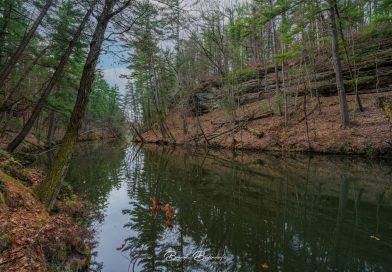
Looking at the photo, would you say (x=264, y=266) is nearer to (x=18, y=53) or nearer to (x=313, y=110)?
(x=18, y=53)

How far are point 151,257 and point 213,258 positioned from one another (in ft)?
4.05

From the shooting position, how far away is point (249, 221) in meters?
7.66

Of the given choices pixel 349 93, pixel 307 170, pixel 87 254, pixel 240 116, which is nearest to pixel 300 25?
pixel 307 170

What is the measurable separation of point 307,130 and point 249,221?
1332cm

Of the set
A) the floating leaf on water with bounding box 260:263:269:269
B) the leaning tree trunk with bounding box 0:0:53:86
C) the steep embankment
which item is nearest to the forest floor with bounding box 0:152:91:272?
the floating leaf on water with bounding box 260:263:269:269

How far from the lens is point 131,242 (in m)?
6.82

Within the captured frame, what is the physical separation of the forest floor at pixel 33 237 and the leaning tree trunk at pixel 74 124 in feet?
1.18

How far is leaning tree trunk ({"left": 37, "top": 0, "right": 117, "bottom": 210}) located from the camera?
716 centimetres

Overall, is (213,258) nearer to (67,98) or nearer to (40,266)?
(40,266)

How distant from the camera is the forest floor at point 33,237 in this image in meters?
4.37

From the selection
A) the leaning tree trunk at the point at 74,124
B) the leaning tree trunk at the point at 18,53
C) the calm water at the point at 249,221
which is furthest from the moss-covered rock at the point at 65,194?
the leaning tree trunk at the point at 18,53

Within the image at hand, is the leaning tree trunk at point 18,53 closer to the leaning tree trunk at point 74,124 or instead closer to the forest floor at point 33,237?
the leaning tree trunk at point 74,124

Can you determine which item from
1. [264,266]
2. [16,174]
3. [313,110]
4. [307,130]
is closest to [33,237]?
[264,266]

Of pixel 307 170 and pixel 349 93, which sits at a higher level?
pixel 349 93
